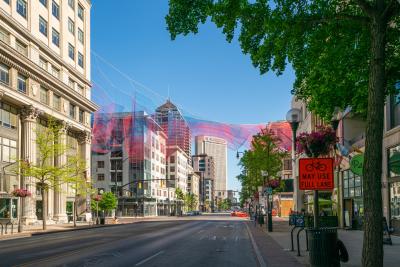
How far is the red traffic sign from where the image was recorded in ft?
46.2

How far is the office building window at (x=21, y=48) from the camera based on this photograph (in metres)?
54.9

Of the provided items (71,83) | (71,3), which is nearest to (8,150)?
(71,83)

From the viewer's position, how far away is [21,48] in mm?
55938

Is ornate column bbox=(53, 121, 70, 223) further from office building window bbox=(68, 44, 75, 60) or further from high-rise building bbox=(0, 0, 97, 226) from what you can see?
office building window bbox=(68, 44, 75, 60)

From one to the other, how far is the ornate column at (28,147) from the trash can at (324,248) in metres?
46.3

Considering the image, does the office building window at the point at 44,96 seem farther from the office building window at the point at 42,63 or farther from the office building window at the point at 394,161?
the office building window at the point at 394,161

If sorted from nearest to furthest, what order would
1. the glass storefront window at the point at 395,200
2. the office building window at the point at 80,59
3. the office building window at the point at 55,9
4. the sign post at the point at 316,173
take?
the sign post at the point at 316,173
the glass storefront window at the point at 395,200
the office building window at the point at 55,9
the office building window at the point at 80,59

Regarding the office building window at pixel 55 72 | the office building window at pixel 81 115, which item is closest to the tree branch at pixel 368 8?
the office building window at pixel 55 72

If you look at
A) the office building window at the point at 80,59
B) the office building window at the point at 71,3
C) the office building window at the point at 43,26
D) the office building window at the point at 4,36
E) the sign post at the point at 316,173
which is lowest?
the sign post at the point at 316,173

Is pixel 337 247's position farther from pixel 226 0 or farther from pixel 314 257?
pixel 226 0

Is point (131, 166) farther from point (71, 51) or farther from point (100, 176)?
point (71, 51)

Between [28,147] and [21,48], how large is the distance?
1066 centimetres

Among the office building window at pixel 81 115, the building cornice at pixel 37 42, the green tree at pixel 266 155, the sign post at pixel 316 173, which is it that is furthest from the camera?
the office building window at pixel 81 115

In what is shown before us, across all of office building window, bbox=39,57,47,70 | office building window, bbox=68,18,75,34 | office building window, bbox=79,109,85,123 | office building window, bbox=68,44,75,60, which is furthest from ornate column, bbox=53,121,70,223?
office building window, bbox=68,18,75,34
